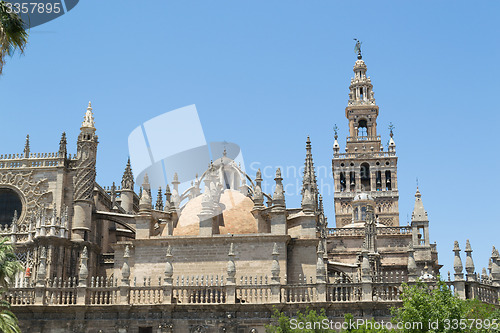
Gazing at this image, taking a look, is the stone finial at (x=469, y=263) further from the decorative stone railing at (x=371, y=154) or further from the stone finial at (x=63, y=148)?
the decorative stone railing at (x=371, y=154)

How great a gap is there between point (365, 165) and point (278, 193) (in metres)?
40.1

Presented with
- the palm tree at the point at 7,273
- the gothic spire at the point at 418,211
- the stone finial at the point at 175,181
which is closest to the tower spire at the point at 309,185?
the stone finial at the point at 175,181

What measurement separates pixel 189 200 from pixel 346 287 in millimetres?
11059

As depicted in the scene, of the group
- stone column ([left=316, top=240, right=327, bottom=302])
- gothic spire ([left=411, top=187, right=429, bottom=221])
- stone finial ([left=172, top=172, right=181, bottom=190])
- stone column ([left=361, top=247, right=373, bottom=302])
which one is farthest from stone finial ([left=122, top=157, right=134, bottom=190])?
gothic spire ([left=411, top=187, right=429, bottom=221])

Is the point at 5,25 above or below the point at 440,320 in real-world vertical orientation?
above

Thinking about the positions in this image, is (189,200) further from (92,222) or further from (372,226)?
(372,226)

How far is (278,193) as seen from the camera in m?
37.7

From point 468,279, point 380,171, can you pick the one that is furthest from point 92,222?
point 380,171

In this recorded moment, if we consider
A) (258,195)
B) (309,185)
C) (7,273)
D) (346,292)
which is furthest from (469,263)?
(7,273)

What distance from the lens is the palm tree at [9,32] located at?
22.4 m

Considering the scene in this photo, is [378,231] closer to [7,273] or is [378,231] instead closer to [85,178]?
[85,178]

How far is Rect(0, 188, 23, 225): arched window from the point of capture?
42.6 metres

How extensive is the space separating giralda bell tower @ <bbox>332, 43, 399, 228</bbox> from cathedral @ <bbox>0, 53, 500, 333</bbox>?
26.8 m

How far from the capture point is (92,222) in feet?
139
